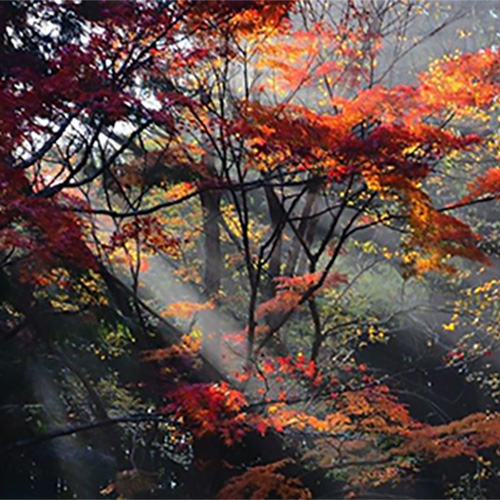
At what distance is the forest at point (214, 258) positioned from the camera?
6.38 meters

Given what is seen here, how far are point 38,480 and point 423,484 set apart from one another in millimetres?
5540

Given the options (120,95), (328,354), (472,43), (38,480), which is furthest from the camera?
(472,43)

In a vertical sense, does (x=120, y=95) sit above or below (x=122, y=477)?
above

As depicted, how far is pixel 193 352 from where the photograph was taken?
28.0 ft

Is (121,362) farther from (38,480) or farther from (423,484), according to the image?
(423,484)

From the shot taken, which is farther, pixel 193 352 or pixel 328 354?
pixel 328 354

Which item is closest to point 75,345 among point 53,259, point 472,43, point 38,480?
point 38,480

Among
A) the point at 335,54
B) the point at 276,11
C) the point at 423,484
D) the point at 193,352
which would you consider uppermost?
the point at 335,54

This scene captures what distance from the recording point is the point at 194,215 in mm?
12578

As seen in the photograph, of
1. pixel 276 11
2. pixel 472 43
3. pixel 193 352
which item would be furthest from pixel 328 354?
pixel 472 43

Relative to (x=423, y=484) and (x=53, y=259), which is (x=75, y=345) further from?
(x=423, y=484)

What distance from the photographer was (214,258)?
9641mm

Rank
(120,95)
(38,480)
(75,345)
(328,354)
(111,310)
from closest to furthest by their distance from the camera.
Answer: (120,95) < (111,310) < (38,480) < (75,345) < (328,354)

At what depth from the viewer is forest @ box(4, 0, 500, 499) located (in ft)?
20.9
